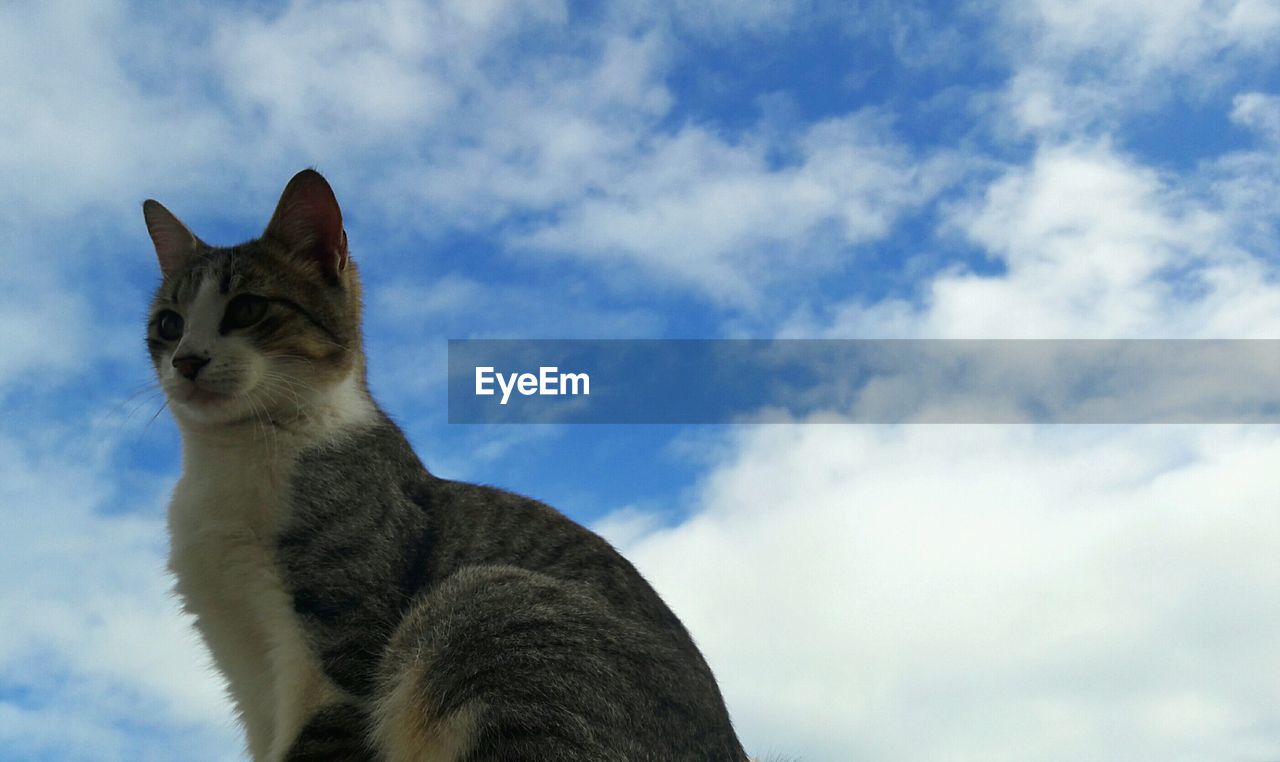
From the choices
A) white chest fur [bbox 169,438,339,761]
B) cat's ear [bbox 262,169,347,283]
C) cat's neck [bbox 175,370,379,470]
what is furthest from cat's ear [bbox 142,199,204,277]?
white chest fur [bbox 169,438,339,761]

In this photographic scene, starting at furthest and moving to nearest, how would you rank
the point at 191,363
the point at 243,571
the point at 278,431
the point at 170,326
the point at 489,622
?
the point at 170,326
the point at 278,431
the point at 191,363
the point at 243,571
the point at 489,622

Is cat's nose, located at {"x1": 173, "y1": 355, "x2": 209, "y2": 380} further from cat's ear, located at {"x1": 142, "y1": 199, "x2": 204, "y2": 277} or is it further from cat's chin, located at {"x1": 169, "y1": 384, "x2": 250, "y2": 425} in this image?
cat's ear, located at {"x1": 142, "y1": 199, "x2": 204, "y2": 277}

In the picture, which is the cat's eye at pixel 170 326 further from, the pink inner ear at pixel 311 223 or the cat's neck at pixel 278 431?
the pink inner ear at pixel 311 223

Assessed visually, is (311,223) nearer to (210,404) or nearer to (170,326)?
(170,326)

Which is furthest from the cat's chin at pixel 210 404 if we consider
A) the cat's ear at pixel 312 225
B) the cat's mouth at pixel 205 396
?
the cat's ear at pixel 312 225

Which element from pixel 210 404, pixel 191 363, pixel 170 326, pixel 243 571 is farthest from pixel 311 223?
pixel 243 571

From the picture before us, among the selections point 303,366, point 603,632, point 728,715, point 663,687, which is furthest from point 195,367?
point 728,715
